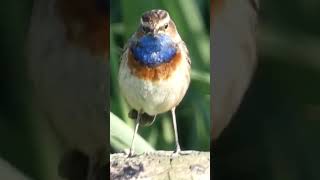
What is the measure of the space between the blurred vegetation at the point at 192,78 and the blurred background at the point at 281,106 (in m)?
→ 0.06

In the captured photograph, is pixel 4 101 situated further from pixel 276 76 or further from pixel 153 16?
pixel 276 76

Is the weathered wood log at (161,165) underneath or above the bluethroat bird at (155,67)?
underneath

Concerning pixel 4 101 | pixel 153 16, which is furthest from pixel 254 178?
pixel 4 101

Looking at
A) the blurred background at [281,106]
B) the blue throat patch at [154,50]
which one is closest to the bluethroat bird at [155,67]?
the blue throat patch at [154,50]

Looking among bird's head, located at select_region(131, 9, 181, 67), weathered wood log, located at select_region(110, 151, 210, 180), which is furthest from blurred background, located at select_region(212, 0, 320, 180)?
bird's head, located at select_region(131, 9, 181, 67)

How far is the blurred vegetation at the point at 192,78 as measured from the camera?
1098 mm

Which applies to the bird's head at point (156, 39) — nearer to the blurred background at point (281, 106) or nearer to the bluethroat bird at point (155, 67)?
the bluethroat bird at point (155, 67)

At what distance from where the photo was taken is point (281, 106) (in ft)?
3.58

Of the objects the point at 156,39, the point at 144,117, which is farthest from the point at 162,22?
the point at 144,117

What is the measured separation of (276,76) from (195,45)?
0.54ft

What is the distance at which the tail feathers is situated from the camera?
112 cm

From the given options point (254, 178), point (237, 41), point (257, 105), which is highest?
point (237, 41)

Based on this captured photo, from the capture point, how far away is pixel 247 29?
1.09 meters

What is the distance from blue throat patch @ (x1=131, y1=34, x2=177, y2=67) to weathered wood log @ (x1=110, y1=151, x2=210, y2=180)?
0.59ft
